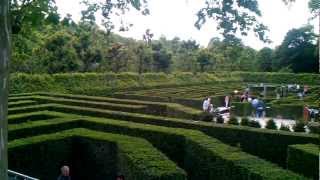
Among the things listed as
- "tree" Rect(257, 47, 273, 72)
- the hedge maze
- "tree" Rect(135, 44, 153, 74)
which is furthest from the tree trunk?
"tree" Rect(257, 47, 273, 72)

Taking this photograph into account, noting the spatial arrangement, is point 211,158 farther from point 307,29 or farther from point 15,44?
point 307,29

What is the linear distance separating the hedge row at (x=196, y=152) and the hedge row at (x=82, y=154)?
4.08 ft

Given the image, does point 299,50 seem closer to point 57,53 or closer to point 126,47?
point 126,47

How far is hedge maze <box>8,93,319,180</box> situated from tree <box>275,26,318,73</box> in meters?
61.8

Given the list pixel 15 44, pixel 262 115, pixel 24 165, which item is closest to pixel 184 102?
pixel 262 115

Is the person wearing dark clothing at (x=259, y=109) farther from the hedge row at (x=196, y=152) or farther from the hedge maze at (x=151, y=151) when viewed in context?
the hedge row at (x=196, y=152)

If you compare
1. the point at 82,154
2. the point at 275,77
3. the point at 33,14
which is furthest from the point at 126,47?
the point at 33,14

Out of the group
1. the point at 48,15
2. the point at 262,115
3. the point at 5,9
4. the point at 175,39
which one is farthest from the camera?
the point at 175,39

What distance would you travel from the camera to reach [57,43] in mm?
45531

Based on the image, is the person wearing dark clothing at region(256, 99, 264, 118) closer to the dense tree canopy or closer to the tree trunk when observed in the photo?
the dense tree canopy

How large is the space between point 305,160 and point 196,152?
2744 mm

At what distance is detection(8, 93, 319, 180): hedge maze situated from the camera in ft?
32.3

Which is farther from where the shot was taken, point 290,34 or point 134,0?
point 290,34

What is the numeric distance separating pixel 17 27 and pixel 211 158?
651cm
